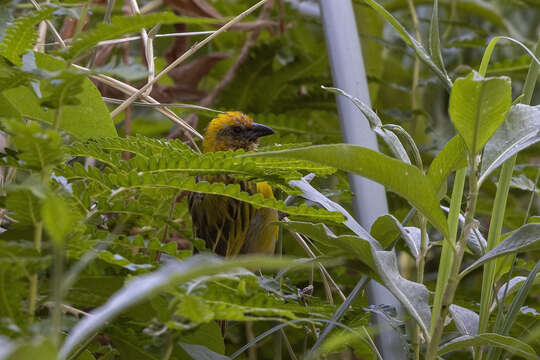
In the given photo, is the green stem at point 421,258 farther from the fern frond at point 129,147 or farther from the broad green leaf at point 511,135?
the fern frond at point 129,147

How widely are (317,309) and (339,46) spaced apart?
1.65ft

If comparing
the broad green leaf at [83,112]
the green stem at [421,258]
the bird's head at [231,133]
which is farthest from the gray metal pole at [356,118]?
the bird's head at [231,133]

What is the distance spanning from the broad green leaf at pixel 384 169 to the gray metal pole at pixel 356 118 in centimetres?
20

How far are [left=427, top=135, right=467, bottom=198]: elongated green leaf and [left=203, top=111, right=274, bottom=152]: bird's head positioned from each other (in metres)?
0.92

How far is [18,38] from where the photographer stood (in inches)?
25.2

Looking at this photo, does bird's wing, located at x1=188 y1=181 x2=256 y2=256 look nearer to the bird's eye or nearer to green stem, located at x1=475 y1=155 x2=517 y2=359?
the bird's eye

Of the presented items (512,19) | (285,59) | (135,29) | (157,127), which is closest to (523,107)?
(135,29)

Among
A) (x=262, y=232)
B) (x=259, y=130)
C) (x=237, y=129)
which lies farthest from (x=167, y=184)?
(x=237, y=129)

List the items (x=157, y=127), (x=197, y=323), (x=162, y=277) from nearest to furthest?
(x=162, y=277)
(x=197, y=323)
(x=157, y=127)

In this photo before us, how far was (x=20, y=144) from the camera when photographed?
544mm

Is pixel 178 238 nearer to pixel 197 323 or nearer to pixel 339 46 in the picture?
pixel 339 46

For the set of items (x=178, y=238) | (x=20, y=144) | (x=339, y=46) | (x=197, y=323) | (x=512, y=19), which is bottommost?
(x=178, y=238)

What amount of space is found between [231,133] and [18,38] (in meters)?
1.11

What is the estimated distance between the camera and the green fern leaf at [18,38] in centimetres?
63
